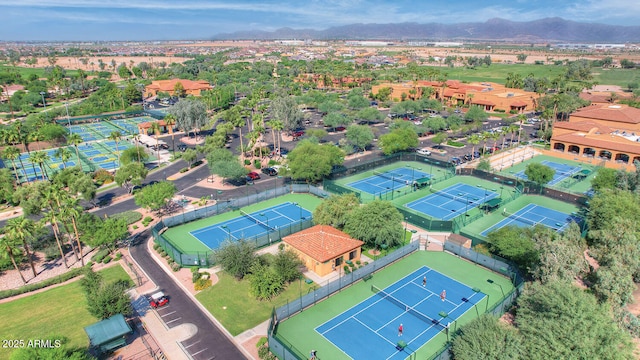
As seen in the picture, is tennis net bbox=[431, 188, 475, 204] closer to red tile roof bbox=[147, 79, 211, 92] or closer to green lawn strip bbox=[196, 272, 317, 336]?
green lawn strip bbox=[196, 272, 317, 336]

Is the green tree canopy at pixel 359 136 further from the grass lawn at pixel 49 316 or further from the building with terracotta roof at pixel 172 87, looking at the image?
the building with terracotta roof at pixel 172 87

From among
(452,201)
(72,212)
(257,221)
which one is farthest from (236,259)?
(452,201)

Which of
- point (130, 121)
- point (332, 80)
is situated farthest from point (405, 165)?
point (332, 80)

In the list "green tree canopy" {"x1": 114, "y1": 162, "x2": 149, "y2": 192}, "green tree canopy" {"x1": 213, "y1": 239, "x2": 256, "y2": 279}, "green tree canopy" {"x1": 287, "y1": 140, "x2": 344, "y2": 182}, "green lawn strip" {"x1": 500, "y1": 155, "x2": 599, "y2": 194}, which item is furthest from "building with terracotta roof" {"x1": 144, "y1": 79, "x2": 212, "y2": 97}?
"green tree canopy" {"x1": 213, "y1": 239, "x2": 256, "y2": 279}

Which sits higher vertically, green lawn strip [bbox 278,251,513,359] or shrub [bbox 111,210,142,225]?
shrub [bbox 111,210,142,225]

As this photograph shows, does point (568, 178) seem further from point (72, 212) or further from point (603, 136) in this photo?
point (72, 212)

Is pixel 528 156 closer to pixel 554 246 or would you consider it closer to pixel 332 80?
pixel 554 246

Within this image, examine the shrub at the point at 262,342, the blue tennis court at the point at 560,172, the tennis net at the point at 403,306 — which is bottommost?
the blue tennis court at the point at 560,172

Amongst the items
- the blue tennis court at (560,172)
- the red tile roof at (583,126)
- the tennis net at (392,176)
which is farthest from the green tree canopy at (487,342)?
the red tile roof at (583,126)
